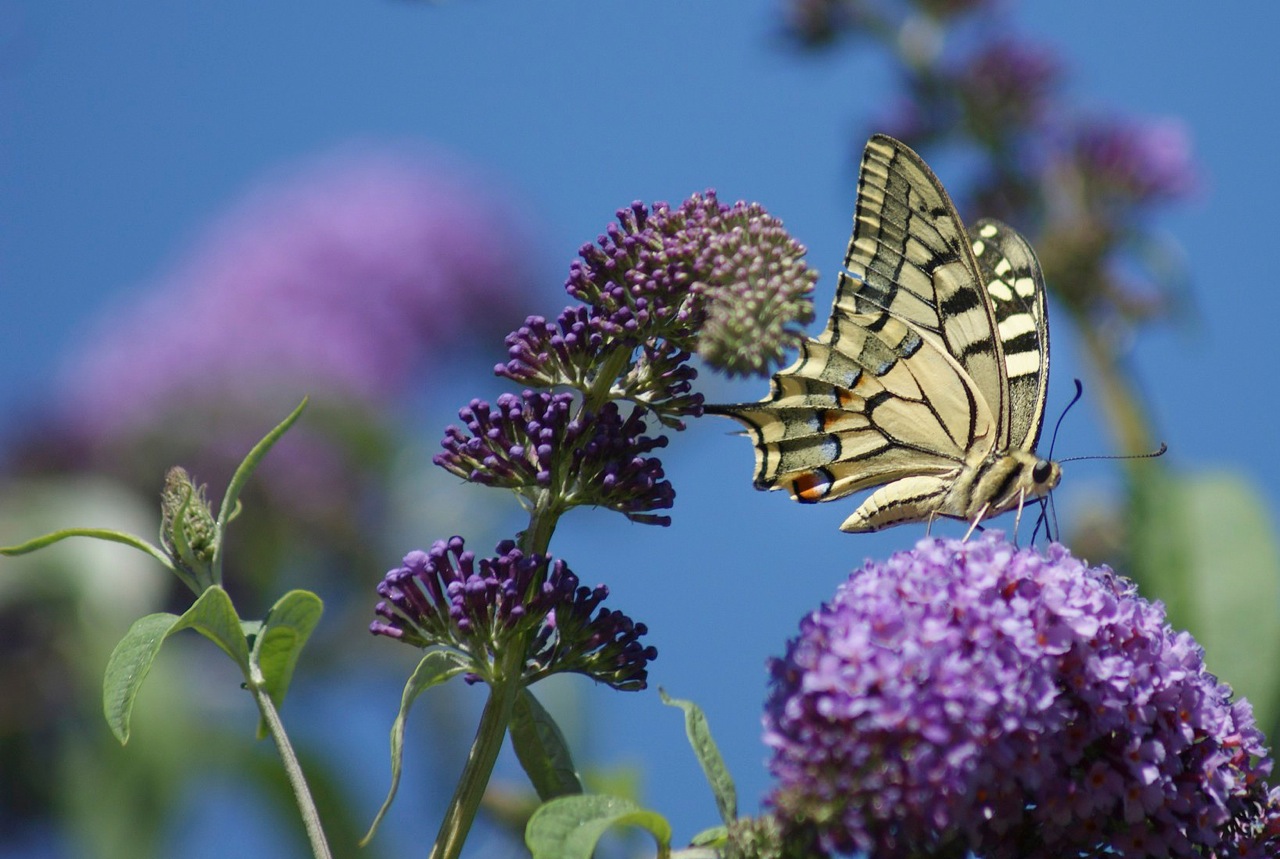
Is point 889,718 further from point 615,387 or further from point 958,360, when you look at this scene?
point 958,360

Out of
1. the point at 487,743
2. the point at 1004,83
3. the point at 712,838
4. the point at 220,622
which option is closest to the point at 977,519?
the point at 712,838

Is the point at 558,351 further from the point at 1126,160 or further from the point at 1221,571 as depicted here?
the point at 1126,160

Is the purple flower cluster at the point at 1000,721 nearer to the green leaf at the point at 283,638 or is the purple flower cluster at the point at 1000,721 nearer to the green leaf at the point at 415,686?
the green leaf at the point at 415,686

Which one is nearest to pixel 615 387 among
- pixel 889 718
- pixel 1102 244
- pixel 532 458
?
pixel 532 458

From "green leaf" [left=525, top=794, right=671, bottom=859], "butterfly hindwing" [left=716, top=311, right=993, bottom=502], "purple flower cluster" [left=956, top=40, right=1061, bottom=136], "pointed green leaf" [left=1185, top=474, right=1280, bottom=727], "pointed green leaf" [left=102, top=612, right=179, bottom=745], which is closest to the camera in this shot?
"green leaf" [left=525, top=794, right=671, bottom=859]

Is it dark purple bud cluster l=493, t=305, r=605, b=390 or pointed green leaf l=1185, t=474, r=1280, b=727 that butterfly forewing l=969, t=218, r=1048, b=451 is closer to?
pointed green leaf l=1185, t=474, r=1280, b=727

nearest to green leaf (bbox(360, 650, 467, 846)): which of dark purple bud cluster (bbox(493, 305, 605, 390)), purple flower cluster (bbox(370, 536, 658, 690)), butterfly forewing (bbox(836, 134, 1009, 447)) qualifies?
purple flower cluster (bbox(370, 536, 658, 690))
